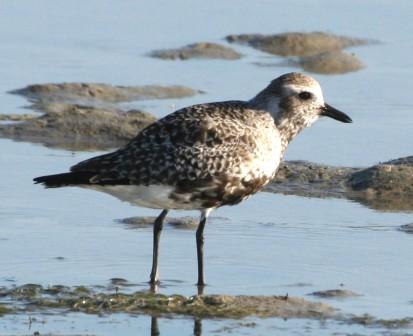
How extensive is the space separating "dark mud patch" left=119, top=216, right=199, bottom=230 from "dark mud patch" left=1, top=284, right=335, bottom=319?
2.41 metres

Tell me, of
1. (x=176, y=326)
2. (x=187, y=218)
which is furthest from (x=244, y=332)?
(x=187, y=218)

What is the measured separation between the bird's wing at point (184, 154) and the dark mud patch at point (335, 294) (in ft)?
4.11

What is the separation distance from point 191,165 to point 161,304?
1.41 meters

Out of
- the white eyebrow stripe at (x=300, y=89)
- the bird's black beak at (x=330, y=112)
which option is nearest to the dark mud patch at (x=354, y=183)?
the bird's black beak at (x=330, y=112)

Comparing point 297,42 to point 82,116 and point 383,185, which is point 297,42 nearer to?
point 82,116

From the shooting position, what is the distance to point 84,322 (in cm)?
1166

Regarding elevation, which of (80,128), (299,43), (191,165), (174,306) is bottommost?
(174,306)

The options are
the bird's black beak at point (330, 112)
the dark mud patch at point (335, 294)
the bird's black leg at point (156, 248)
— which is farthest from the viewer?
the bird's black beak at point (330, 112)

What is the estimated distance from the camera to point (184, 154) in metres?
13.0

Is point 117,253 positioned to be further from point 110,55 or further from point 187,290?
point 110,55

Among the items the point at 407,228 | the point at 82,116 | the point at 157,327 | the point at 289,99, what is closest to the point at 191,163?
the point at 289,99

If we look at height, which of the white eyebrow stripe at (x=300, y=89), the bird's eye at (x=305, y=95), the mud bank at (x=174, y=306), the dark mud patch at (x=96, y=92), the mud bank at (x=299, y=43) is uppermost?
the mud bank at (x=299, y=43)

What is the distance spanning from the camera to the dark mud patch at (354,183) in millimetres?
16578

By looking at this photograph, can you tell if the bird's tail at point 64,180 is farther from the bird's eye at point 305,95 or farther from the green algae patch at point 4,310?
the bird's eye at point 305,95
